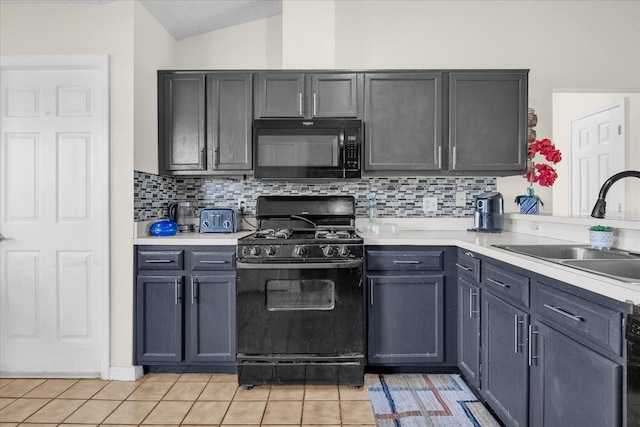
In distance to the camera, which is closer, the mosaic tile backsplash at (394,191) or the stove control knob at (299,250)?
the stove control knob at (299,250)

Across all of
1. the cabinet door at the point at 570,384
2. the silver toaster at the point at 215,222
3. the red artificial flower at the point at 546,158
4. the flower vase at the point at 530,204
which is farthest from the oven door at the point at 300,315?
the red artificial flower at the point at 546,158

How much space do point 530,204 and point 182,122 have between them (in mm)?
2553

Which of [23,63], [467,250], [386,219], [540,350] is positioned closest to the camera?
[540,350]

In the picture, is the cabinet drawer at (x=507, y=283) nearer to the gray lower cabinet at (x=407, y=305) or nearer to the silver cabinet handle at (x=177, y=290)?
the gray lower cabinet at (x=407, y=305)

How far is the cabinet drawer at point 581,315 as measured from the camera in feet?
3.80

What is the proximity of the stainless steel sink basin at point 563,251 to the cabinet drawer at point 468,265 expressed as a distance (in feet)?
A: 0.70

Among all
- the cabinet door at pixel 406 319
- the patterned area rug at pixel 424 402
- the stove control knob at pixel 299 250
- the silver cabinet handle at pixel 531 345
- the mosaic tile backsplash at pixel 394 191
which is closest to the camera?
the silver cabinet handle at pixel 531 345

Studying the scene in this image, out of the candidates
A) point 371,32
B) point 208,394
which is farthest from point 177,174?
point 371,32

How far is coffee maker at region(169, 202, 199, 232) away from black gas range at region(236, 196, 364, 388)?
32.7 inches

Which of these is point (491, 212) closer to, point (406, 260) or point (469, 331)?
point (406, 260)

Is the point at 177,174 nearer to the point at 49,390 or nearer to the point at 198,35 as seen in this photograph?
the point at 198,35

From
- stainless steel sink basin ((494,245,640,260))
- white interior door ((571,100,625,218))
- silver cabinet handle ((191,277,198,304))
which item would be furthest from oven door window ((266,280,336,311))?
white interior door ((571,100,625,218))

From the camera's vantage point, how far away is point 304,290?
7.97 feet

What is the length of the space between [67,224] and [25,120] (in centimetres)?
72
